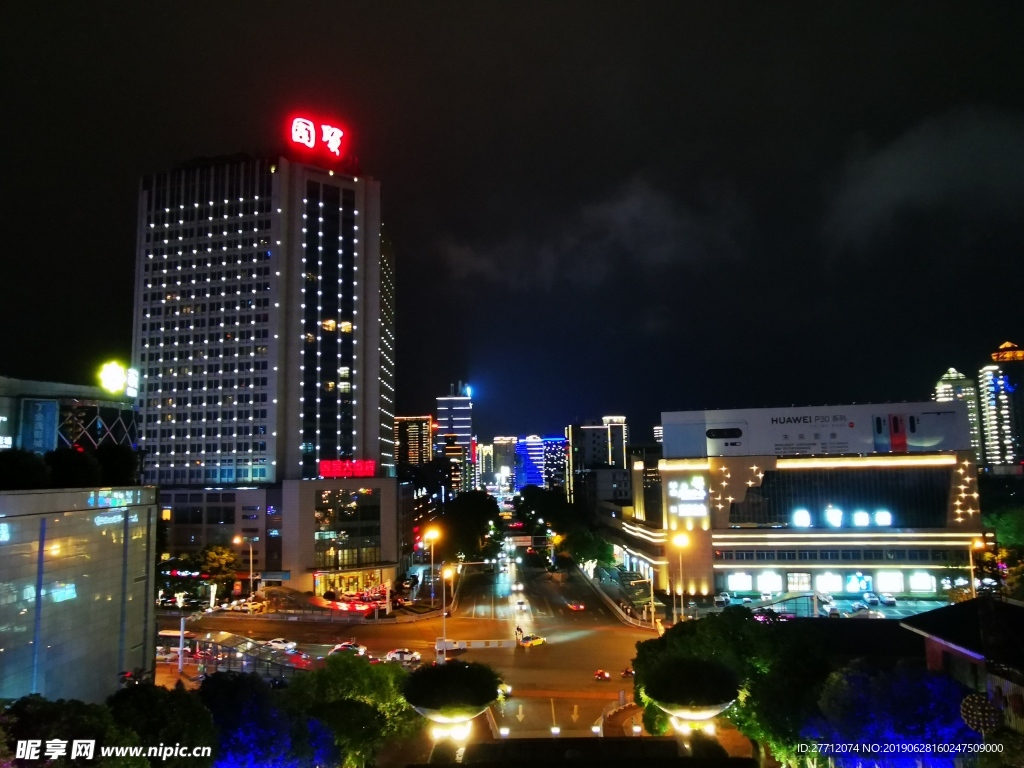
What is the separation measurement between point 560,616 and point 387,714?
29581 millimetres

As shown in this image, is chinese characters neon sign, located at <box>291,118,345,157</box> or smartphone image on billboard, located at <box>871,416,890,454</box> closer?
smartphone image on billboard, located at <box>871,416,890,454</box>

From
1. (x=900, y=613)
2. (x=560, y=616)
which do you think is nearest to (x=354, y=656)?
(x=560, y=616)

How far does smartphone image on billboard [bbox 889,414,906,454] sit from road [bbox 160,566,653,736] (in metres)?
28.5

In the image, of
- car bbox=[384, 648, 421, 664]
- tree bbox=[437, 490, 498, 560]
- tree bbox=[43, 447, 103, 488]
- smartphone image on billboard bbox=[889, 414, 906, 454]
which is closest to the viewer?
tree bbox=[43, 447, 103, 488]

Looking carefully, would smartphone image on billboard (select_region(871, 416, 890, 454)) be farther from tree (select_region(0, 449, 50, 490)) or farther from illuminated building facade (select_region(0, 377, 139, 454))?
tree (select_region(0, 449, 50, 490))

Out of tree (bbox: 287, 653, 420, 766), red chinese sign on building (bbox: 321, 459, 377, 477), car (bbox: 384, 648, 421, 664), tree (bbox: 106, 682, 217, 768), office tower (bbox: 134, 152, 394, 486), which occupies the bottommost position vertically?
car (bbox: 384, 648, 421, 664)

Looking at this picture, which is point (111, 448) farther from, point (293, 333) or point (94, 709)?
point (293, 333)

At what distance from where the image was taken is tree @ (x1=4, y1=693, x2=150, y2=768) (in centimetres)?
1211

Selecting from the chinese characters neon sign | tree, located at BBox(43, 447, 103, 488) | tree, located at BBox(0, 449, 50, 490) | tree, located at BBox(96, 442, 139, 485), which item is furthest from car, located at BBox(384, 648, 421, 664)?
the chinese characters neon sign

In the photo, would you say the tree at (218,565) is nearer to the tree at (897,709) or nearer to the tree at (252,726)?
the tree at (252,726)

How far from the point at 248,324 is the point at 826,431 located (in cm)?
5554

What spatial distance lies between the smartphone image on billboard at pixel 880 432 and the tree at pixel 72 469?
5714cm

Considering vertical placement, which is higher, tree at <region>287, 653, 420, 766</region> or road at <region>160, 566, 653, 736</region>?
tree at <region>287, 653, 420, 766</region>

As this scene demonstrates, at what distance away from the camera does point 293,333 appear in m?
69.7
